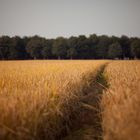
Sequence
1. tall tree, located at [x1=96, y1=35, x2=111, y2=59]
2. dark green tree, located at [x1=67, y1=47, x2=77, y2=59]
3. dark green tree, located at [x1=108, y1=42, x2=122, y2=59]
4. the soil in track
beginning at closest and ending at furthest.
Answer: the soil in track, dark green tree, located at [x1=67, y1=47, x2=77, y2=59], dark green tree, located at [x1=108, y1=42, x2=122, y2=59], tall tree, located at [x1=96, y1=35, x2=111, y2=59]

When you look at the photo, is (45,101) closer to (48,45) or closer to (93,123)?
(93,123)

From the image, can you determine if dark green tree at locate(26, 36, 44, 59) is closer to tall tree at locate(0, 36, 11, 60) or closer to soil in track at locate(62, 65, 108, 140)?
tall tree at locate(0, 36, 11, 60)

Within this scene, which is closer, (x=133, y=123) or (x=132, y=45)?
Result: (x=133, y=123)

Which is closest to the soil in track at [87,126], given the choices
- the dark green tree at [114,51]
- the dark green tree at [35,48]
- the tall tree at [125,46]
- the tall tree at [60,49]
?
the dark green tree at [35,48]

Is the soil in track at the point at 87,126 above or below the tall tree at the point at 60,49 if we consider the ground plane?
below

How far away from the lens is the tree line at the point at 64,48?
212 feet

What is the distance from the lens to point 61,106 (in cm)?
437

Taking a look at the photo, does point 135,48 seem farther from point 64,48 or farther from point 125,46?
point 64,48

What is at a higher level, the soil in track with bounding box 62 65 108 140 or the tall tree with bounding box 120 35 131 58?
the tall tree with bounding box 120 35 131 58

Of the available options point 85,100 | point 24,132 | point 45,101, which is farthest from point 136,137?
point 85,100

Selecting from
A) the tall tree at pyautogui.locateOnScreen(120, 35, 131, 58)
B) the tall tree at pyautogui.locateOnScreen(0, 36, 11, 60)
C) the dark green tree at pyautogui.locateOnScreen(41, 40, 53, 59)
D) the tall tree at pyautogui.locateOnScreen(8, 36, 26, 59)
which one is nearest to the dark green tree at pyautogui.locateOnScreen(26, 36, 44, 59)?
the dark green tree at pyautogui.locateOnScreen(41, 40, 53, 59)

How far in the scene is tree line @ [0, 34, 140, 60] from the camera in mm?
64700

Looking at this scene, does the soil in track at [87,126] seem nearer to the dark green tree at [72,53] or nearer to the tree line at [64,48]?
the dark green tree at [72,53]

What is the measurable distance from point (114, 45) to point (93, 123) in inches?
2493
